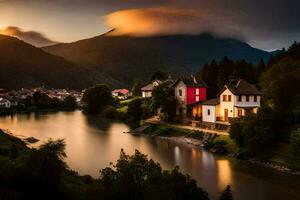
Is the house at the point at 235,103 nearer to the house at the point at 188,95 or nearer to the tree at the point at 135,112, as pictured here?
the house at the point at 188,95

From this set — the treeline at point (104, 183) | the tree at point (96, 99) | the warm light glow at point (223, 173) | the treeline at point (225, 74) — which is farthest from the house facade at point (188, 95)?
the treeline at point (104, 183)

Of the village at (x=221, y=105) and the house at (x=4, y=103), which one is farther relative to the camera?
the house at (x=4, y=103)

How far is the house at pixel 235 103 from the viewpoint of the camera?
1822 inches

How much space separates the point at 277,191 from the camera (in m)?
25.6

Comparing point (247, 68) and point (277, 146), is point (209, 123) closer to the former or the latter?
point (277, 146)

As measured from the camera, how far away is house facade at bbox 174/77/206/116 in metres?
56.1

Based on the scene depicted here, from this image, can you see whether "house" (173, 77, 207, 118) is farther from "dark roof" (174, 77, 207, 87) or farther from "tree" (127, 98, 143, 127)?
"tree" (127, 98, 143, 127)

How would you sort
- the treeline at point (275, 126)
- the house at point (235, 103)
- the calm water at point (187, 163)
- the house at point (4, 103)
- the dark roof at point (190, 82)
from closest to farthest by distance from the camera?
the calm water at point (187, 163), the treeline at point (275, 126), the house at point (235, 103), the dark roof at point (190, 82), the house at point (4, 103)

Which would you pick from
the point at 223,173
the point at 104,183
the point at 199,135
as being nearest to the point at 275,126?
the point at 223,173

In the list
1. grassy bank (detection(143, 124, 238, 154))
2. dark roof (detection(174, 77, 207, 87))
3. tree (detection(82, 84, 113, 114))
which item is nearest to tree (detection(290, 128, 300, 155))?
grassy bank (detection(143, 124, 238, 154))

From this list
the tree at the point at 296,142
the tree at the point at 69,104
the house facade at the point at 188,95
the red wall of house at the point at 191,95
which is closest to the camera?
the tree at the point at 296,142

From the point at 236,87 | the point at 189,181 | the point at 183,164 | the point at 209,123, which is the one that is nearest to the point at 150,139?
the point at 209,123

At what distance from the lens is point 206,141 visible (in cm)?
4269

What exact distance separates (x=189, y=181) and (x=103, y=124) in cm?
5171
